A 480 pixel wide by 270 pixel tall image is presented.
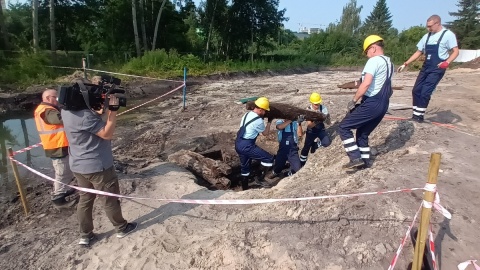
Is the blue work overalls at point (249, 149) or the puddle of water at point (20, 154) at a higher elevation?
the blue work overalls at point (249, 149)

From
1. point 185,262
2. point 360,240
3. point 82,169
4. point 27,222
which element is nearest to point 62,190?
point 27,222

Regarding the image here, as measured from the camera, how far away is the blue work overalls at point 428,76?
5.82 metres

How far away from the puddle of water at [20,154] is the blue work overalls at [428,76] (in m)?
7.00

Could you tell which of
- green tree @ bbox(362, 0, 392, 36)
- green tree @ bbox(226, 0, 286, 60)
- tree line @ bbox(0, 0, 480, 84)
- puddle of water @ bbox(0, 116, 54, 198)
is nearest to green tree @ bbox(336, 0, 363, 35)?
green tree @ bbox(362, 0, 392, 36)

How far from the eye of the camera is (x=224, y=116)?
10805 millimetres

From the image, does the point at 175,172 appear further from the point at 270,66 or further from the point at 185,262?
the point at 270,66

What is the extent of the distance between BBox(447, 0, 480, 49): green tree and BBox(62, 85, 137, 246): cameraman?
174 feet

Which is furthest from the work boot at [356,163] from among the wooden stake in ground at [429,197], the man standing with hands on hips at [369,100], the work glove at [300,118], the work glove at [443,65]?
the work glove at [443,65]

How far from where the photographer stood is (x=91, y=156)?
335 cm

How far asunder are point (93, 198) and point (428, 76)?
224 inches

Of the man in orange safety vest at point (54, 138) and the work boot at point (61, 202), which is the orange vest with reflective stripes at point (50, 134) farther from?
the work boot at point (61, 202)

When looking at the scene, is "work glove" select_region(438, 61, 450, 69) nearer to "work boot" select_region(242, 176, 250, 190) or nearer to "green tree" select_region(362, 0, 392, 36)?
"work boot" select_region(242, 176, 250, 190)

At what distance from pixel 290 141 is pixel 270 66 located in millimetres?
23711

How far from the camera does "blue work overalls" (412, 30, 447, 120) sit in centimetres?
582
